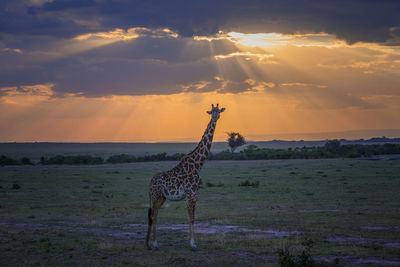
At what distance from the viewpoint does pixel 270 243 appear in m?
13.8

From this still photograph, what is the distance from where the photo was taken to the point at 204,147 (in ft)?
47.8

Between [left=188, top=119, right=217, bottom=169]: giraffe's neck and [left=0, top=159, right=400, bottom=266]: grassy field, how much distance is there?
2651 mm

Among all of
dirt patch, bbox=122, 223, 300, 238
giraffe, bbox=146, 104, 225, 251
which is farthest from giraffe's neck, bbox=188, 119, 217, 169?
dirt patch, bbox=122, 223, 300, 238

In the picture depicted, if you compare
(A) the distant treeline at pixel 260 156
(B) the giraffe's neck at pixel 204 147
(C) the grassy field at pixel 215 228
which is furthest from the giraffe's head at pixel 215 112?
(A) the distant treeline at pixel 260 156

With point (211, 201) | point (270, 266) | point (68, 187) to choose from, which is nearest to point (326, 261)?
point (270, 266)

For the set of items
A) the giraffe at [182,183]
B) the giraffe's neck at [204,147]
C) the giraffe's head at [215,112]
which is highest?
the giraffe's head at [215,112]

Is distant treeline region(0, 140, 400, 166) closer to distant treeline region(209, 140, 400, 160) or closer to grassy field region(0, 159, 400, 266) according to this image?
distant treeline region(209, 140, 400, 160)

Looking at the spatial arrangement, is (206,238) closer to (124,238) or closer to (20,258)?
(124,238)

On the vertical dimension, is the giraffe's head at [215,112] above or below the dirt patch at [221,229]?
above

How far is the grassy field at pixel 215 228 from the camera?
12359mm

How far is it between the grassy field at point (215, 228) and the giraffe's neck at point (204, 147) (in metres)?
2.65

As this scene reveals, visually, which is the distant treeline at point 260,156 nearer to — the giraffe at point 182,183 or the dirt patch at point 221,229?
the dirt patch at point 221,229

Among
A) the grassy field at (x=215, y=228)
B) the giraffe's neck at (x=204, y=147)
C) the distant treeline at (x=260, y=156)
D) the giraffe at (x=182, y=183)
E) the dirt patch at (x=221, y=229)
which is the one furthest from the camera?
the distant treeline at (x=260, y=156)

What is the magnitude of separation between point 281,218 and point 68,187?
2199 centimetres
